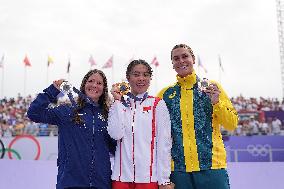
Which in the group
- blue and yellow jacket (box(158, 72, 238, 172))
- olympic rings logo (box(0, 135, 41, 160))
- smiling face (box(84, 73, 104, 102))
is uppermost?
smiling face (box(84, 73, 104, 102))

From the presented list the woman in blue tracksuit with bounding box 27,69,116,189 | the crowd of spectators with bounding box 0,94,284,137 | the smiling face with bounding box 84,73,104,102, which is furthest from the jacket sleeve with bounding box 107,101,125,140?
the crowd of spectators with bounding box 0,94,284,137

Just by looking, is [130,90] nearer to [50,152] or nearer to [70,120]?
[70,120]

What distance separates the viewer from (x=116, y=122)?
3035mm

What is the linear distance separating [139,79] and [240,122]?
1276 centimetres

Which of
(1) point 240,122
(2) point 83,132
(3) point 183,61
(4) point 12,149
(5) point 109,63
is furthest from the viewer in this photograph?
(5) point 109,63

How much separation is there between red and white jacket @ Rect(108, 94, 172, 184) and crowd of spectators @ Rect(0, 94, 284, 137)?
11.2 meters

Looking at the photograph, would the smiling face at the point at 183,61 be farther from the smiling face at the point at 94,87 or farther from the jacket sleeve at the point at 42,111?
the jacket sleeve at the point at 42,111

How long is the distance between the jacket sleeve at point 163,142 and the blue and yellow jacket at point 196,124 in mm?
116

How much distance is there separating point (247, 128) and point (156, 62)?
1351cm

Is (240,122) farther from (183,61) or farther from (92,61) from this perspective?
(92,61)

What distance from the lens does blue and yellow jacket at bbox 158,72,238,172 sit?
312 centimetres

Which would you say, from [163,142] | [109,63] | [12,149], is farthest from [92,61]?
[163,142]

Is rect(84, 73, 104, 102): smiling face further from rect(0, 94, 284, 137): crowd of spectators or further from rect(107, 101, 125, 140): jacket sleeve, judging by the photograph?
rect(0, 94, 284, 137): crowd of spectators

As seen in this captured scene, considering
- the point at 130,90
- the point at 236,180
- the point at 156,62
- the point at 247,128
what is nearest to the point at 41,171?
the point at 236,180
